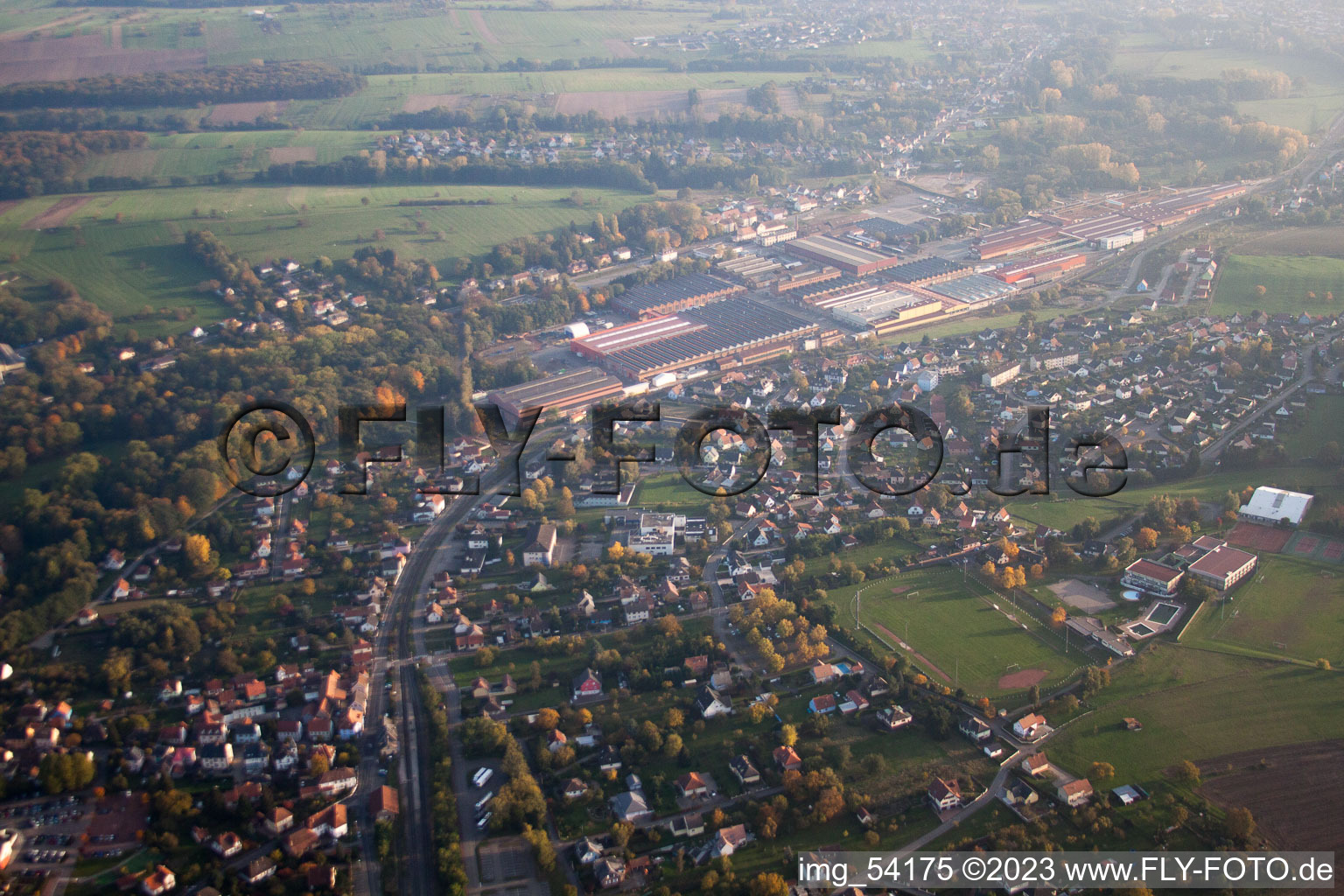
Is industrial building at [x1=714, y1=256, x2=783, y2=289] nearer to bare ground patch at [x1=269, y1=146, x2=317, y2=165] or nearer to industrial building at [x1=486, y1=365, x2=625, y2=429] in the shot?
industrial building at [x1=486, y1=365, x2=625, y2=429]

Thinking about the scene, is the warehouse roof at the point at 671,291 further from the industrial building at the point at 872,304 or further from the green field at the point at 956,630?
the green field at the point at 956,630

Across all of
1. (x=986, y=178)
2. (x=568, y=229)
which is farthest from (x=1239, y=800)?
(x=986, y=178)

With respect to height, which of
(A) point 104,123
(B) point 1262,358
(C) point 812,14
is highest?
(C) point 812,14

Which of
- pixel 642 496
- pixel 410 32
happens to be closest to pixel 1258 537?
pixel 642 496

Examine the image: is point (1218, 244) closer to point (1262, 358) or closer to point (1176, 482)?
point (1262, 358)

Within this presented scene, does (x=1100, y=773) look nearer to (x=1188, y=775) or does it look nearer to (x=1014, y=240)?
(x=1188, y=775)

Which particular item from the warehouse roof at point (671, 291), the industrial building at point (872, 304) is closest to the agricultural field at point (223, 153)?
the warehouse roof at point (671, 291)
